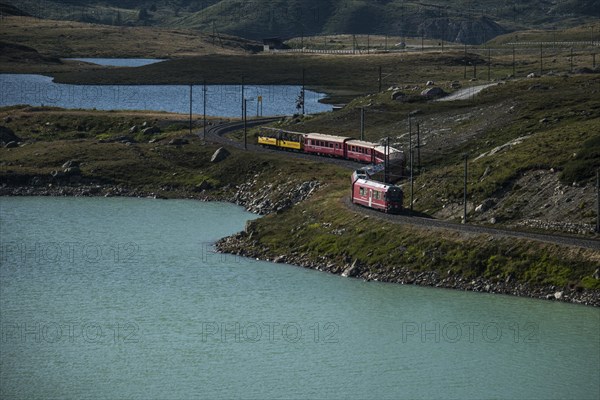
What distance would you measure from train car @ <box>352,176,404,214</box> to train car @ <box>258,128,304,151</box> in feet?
114

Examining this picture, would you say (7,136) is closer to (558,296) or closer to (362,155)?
(362,155)

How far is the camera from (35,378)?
6397cm

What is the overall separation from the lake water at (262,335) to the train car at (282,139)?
38626 mm

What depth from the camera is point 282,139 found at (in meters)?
133

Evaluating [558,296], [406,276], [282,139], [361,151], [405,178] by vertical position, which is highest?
[361,151]

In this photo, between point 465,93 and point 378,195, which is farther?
point 465,93

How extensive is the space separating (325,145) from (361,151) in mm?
7333

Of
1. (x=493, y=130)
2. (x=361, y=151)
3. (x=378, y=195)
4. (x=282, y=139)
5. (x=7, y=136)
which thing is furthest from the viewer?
(x=7, y=136)

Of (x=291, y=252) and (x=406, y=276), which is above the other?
(x=406, y=276)

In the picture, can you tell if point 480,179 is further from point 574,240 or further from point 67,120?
point 67,120

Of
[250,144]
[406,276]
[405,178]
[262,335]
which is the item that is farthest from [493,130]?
[262,335]

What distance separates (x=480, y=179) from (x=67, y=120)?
277ft

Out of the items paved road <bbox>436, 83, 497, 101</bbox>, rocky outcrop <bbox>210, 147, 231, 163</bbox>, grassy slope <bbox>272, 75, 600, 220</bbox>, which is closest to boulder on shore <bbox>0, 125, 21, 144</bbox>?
rocky outcrop <bbox>210, 147, 231, 163</bbox>

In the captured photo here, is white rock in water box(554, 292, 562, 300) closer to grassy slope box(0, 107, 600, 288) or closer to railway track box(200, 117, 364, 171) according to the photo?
grassy slope box(0, 107, 600, 288)
